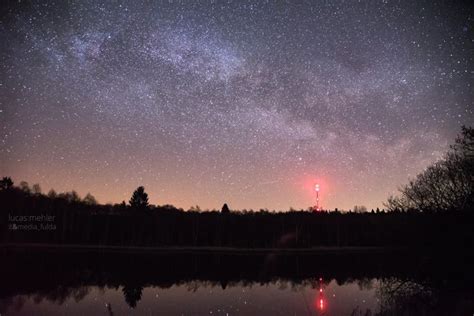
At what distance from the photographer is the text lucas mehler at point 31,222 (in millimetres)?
45219

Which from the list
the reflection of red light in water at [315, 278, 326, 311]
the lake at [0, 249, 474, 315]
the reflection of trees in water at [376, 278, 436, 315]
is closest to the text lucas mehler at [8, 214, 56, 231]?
the lake at [0, 249, 474, 315]

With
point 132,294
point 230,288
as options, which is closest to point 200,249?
point 230,288

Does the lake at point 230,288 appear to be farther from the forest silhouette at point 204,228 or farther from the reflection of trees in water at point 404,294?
the forest silhouette at point 204,228

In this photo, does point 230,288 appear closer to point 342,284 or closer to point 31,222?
point 342,284

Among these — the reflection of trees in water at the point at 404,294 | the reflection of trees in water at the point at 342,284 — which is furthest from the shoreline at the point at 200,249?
the reflection of trees in water at the point at 404,294

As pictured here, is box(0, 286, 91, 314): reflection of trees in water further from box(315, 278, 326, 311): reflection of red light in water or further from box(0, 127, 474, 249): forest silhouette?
box(0, 127, 474, 249): forest silhouette

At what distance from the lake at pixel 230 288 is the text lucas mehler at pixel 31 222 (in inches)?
757

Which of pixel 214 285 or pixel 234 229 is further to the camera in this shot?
pixel 234 229

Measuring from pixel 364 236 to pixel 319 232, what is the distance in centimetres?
457

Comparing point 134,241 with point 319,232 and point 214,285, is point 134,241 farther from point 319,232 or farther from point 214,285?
point 214,285

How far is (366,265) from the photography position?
2784cm

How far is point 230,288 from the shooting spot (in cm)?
1866

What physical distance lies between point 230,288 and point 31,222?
34765mm

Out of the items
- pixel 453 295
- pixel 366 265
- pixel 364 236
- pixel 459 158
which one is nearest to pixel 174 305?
pixel 453 295
